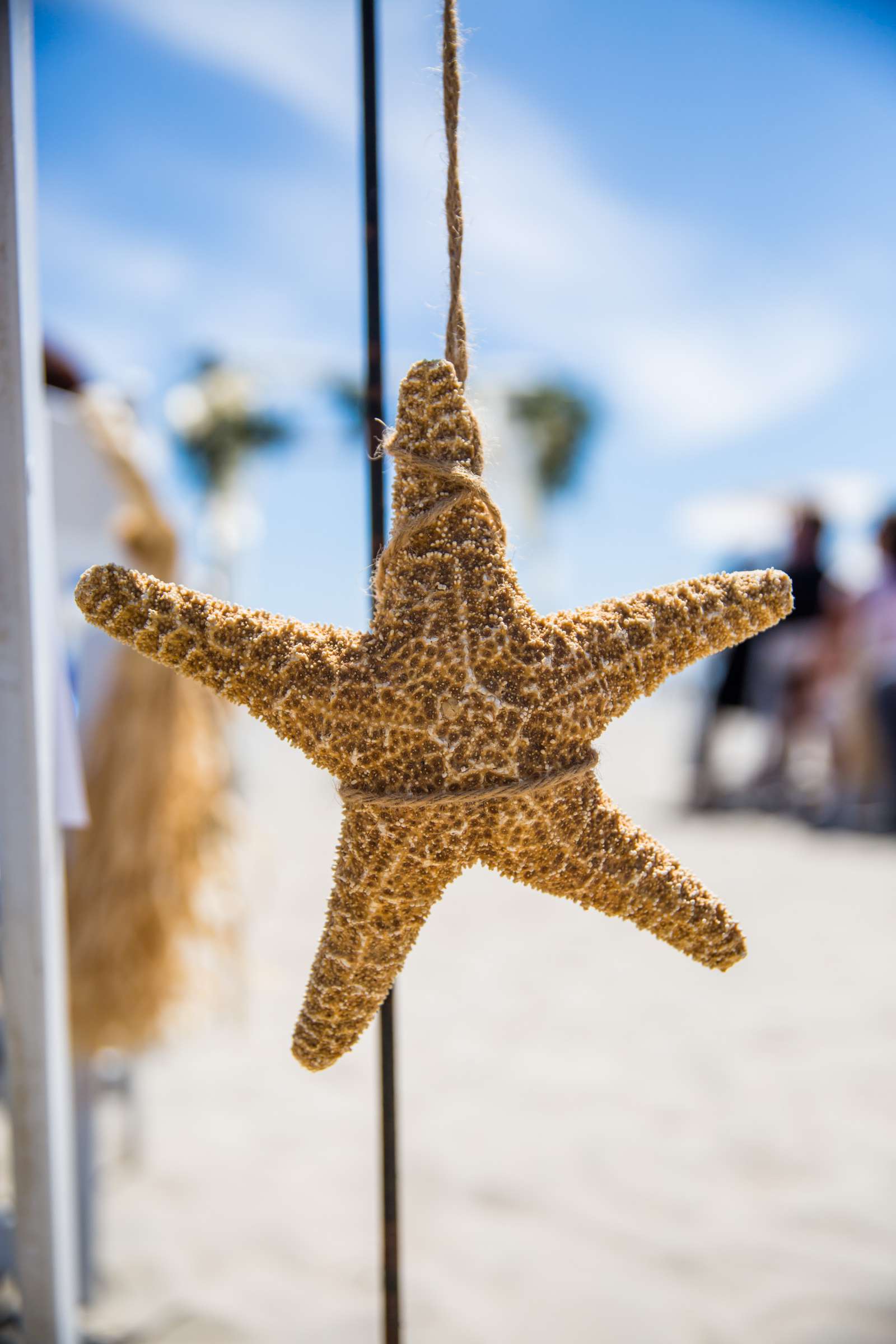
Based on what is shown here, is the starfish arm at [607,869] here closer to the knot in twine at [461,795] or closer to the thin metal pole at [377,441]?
the knot in twine at [461,795]

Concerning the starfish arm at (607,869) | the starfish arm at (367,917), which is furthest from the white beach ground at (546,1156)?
the starfish arm at (367,917)

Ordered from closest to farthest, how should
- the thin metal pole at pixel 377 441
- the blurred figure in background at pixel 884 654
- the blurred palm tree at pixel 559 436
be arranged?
the thin metal pole at pixel 377 441 → the blurred figure in background at pixel 884 654 → the blurred palm tree at pixel 559 436

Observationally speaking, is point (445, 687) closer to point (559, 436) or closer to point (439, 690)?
point (439, 690)

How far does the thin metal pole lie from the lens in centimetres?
112

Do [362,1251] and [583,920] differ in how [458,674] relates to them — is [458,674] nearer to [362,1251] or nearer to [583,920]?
[362,1251]

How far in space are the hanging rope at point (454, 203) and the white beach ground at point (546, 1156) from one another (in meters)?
0.48

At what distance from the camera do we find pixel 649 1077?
10.2 feet

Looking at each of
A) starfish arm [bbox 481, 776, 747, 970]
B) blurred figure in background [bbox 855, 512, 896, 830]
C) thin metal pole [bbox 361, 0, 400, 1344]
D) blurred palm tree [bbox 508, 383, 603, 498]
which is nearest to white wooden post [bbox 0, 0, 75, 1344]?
thin metal pole [bbox 361, 0, 400, 1344]

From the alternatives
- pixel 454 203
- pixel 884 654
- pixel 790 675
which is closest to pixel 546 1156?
pixel 454 203

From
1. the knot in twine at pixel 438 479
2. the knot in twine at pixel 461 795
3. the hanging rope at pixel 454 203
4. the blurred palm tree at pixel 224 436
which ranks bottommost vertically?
the knot in twine at pixel 461 795

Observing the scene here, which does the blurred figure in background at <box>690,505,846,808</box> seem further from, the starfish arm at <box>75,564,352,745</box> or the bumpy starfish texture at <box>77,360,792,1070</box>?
the starfish arm at <box>75,564,352,745</box>

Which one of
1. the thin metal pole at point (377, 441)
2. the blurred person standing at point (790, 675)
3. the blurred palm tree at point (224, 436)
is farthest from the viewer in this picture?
the blurred palm tree at point (224, 436)

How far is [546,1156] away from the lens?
2684 mm

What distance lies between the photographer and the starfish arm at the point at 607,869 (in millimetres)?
924
